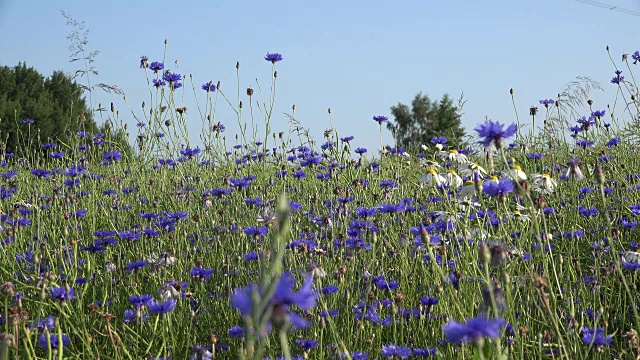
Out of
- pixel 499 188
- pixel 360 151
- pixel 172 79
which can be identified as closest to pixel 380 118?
pixel 360 151

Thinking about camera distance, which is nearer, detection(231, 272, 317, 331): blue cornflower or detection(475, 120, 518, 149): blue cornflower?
detection(231, 272, 317, 331): blue cornflower

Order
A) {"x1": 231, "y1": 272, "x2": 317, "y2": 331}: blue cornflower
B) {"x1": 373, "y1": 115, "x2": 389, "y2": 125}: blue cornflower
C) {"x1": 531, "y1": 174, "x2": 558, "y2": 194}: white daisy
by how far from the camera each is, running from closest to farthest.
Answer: {"x1": 231, "y1": 272, "x2": 317, "y2": 331}: blue cornflower
{"x1": 531, "y1": 174, "x2": 558, "y2": 194}: white daisy
{"x1": 373, "y1": 115, "x2": 389, "y2": 125}: blue cornflower

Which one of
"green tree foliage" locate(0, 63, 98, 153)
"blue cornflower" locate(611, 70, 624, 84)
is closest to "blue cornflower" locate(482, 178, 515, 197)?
"blue cornflower" locate(611, 70, 624, 84)

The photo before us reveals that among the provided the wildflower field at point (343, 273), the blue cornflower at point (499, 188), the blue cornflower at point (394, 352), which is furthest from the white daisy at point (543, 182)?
the blue cornflower at point (394, 352)

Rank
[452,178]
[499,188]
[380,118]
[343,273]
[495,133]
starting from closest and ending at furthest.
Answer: [495,133], [499,188], [343,273], [452,178], [380,118]

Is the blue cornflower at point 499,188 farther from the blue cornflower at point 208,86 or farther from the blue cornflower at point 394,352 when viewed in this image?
the blue cornflower at point 208,86

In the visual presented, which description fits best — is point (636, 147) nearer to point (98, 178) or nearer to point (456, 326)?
point (98, 178)

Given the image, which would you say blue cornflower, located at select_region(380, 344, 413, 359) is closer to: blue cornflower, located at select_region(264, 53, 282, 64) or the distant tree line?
blue cornflower, located at select_region(264, 53, 282, 64)

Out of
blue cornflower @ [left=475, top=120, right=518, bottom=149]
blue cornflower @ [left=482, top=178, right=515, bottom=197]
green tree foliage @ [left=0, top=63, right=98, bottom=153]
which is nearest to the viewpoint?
blue cornflower @ [left=475, top=120, right=518, bottom=149]

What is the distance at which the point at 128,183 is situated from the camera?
6.42 m

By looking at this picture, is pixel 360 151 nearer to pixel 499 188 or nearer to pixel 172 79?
pixel 172 79

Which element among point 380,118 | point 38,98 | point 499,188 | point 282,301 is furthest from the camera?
point 38,98

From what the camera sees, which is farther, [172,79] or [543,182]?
[172,79]

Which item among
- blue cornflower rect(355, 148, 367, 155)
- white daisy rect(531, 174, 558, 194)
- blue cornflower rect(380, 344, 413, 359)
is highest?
blue cornflower rect(355, 148, 367, 155)
